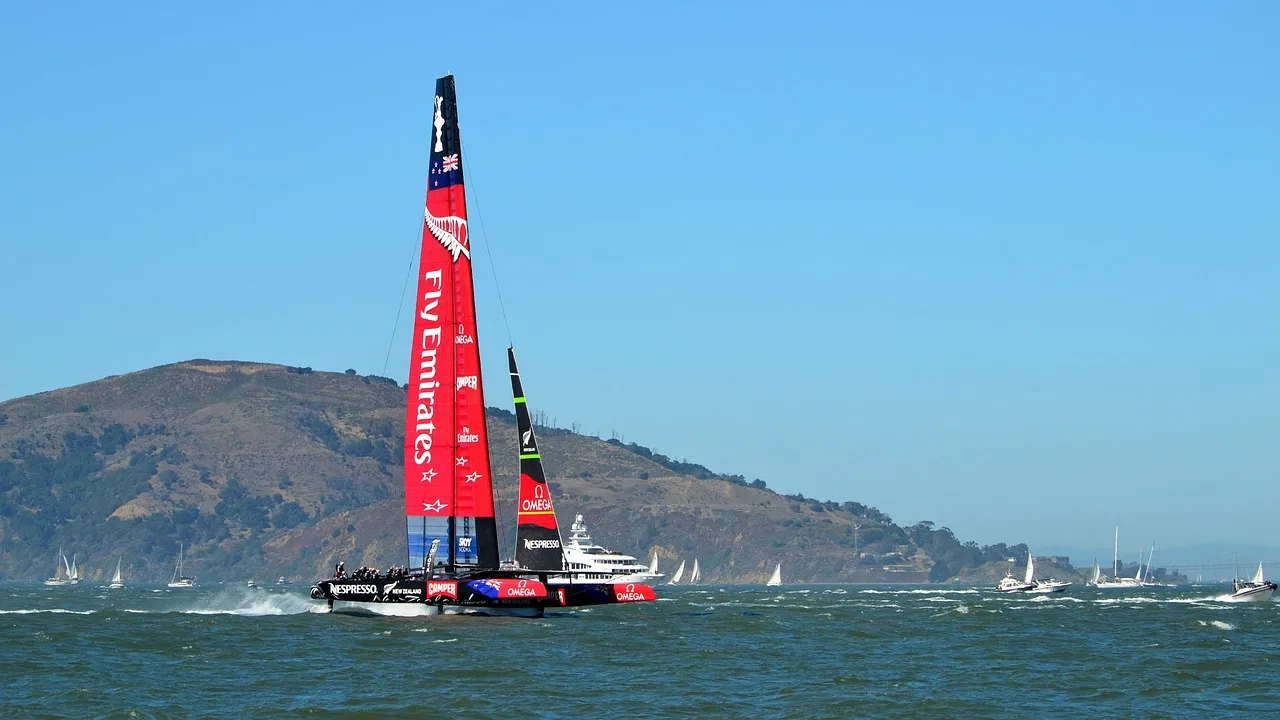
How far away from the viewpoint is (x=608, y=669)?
40062 millimetres

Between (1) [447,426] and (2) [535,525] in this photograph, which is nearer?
(1) [447,426]

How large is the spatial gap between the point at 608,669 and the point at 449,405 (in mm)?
16966

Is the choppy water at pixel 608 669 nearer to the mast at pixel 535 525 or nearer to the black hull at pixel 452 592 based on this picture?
the black hull at pixel 452 592

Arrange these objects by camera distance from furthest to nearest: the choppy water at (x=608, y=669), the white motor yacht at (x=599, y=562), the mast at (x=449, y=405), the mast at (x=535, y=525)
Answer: the white motor yacht at (x=599, y=562), the mast at (x=535, y=525), the mast at (x=449, y=405), the choppy water at (x=608, y=669)

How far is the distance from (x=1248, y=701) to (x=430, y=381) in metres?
29.0

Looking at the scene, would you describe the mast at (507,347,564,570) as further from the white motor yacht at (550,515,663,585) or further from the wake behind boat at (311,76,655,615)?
the white motor yacht at (550,515,663,585)

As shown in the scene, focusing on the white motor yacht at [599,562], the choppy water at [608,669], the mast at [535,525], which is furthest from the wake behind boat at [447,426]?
the white motor yacht at [599,562]

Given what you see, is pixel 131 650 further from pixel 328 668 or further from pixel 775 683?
pixel 775 683

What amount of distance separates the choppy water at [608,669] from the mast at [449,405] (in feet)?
10.3

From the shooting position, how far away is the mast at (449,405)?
2147 inches

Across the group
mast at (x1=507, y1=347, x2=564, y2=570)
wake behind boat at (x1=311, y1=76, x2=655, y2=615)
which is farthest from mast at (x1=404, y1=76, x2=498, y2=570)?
mast at (x1=507, y1=347, x2=564, y2=570)

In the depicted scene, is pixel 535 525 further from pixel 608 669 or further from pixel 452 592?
pixel 608 669

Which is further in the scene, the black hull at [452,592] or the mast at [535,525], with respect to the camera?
the mast at [535,525]

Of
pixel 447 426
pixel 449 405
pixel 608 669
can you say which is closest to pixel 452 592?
pixel 447 426
